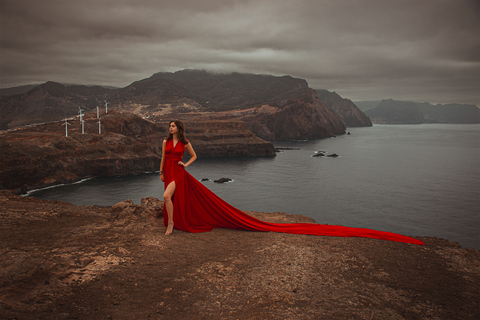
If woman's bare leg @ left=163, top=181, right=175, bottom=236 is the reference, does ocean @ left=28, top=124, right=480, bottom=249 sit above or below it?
below

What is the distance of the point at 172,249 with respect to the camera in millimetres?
7148

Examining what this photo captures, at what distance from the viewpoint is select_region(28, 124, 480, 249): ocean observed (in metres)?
34.9

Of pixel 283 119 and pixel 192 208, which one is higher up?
pixel 283 119

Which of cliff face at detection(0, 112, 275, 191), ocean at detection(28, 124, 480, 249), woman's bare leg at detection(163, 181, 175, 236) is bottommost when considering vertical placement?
ocean at detection(28, 124, 480, 249)

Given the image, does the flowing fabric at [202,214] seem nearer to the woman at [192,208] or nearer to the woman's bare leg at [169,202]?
the woman at [192,208]

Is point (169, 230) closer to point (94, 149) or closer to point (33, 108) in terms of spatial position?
point (94, 149)

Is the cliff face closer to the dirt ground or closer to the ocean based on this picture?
the ocean

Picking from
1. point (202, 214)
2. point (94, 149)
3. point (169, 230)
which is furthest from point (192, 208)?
point (94, 149)

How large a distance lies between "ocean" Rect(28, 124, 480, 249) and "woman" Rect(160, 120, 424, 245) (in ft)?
83.9

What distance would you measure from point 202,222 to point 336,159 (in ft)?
277

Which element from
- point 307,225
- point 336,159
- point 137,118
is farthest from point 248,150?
point 307,225

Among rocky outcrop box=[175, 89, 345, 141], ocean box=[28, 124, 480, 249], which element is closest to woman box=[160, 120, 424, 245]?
ocean box=[28, 124, 480, 249]

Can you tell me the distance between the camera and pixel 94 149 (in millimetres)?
64562

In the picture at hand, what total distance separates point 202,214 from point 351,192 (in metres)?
45.0
